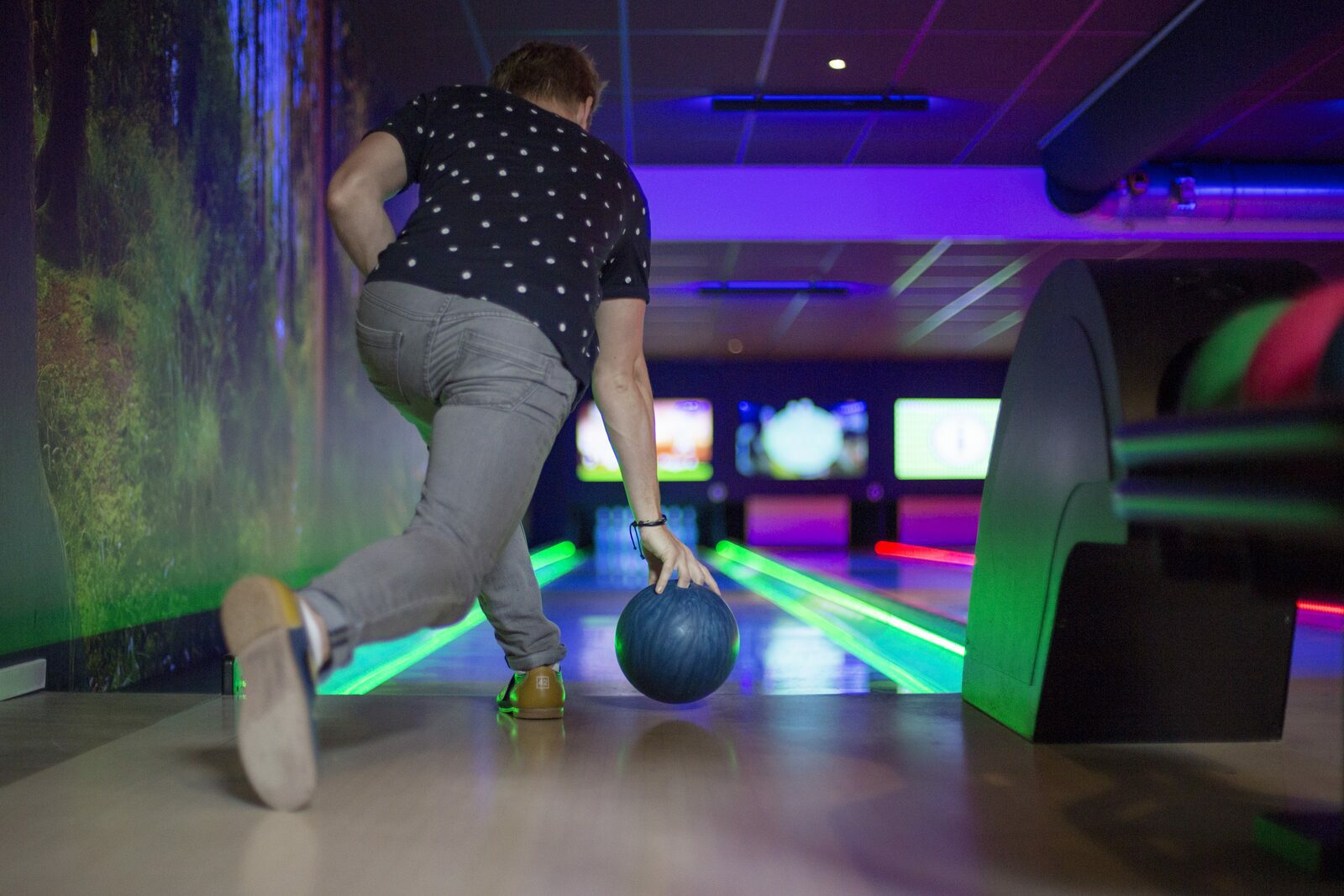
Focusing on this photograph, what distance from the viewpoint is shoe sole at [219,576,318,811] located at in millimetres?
1153

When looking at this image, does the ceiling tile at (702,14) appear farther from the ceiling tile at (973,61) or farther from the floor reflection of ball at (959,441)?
the floor reflection of ball at (959,441)

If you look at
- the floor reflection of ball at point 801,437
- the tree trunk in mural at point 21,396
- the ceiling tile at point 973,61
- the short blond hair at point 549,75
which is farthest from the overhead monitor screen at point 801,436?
the short blond hair at point 549,75

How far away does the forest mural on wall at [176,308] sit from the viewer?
2520mm

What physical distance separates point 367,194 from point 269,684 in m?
0.83

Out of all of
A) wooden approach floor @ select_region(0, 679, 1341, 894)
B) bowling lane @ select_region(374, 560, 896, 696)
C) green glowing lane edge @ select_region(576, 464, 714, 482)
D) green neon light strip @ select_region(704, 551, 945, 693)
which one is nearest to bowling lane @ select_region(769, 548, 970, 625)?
green neon light strip @ select_region(704, 551, 945, 693)

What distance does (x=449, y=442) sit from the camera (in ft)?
4.76

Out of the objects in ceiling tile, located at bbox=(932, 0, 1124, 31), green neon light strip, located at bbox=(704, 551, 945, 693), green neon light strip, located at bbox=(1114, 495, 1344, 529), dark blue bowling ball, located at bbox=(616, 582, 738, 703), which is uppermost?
ceiling tile, located at bbox=(932, 0, 1124, 31)

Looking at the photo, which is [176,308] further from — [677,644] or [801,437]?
[801,437]

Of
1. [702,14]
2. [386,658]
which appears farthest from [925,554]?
[386,658]

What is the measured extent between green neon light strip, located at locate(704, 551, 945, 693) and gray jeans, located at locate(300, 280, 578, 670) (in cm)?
153

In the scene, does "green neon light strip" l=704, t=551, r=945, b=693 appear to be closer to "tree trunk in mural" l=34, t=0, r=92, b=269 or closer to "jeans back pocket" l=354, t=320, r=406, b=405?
"jeans back pocket" l=354, t=320, r=406, b=405

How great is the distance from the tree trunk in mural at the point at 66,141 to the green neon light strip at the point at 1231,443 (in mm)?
2445

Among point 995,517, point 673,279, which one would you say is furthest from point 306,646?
point 673,279

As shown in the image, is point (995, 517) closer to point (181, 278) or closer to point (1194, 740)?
point (1194, 740)
